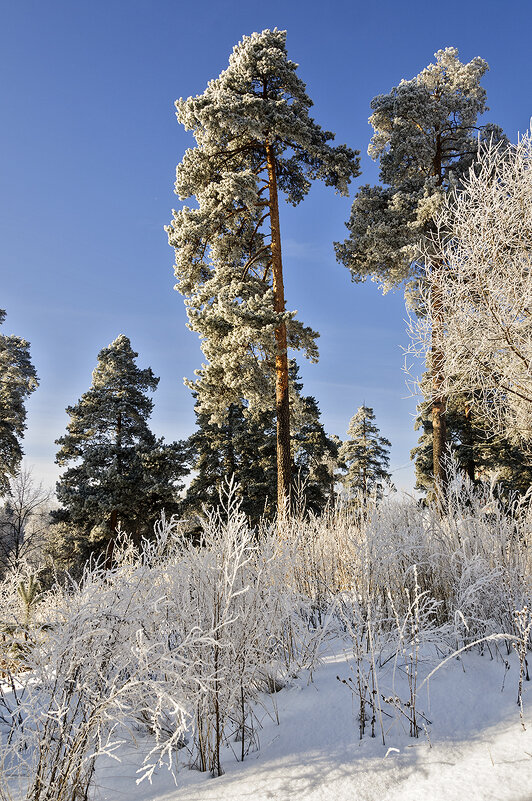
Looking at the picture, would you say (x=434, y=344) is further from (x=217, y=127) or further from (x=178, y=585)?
(x=217, y=127)

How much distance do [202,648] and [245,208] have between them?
12.3 metres

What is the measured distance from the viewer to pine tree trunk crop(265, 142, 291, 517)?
37.4ft

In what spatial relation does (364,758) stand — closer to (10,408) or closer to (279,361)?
(279,361)

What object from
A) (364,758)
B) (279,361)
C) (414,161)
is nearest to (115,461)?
(279,361)

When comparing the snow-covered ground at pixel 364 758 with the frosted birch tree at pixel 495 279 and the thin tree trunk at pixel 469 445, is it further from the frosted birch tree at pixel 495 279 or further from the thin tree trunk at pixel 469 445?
the thin tree trunk at pixel 469 445

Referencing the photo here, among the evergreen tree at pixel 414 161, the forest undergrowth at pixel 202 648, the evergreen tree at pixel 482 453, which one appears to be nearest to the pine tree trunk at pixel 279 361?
the evergreen tree at pixel 414 161

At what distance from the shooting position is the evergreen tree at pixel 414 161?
1319cm

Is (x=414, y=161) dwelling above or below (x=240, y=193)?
above

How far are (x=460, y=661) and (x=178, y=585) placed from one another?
2.04m

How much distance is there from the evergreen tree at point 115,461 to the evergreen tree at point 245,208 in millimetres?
8061

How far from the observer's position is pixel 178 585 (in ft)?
9.08

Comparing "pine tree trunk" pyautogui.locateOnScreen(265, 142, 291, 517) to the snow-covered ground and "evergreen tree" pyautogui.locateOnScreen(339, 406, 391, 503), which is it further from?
"evergreen tree" pyautogui.locateOnScreen(339, 406, 391, 503)

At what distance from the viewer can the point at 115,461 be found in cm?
2030

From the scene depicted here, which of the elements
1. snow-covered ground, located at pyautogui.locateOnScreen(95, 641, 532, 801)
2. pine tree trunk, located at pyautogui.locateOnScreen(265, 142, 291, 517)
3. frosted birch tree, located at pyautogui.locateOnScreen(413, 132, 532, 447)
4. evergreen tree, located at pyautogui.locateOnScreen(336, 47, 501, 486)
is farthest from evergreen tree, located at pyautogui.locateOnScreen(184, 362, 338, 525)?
snow-covered ground, located at pyautogui.locateOnScreen(95, 641, 532, 801)
